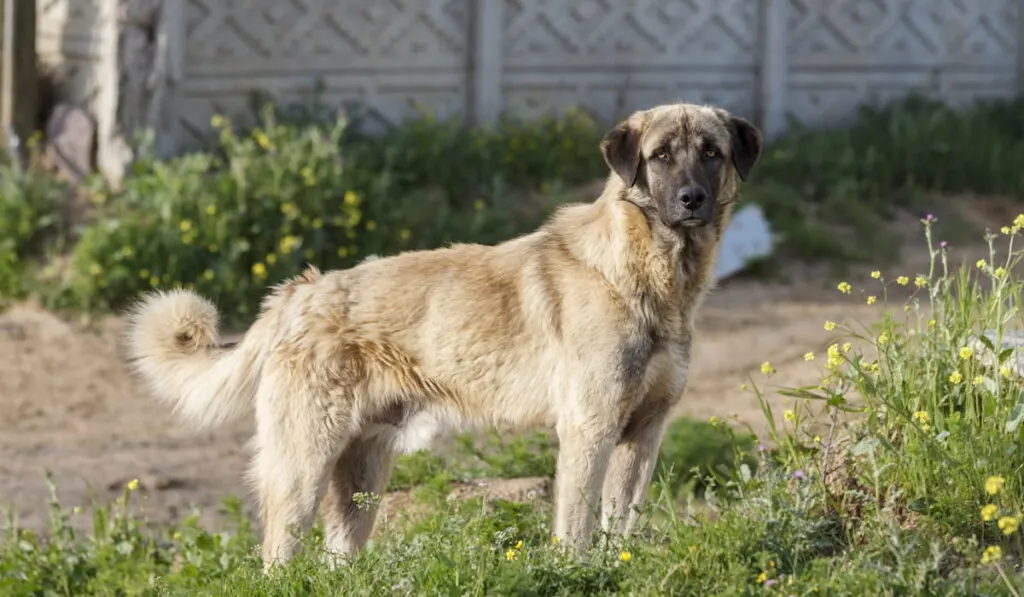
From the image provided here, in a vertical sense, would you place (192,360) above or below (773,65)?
below

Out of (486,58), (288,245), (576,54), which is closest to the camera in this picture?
(288,245)

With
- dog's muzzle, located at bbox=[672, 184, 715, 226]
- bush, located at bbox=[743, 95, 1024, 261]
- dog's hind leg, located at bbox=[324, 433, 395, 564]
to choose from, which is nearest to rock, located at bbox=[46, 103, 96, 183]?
bush, located at bbox=[743, 95, 1024, 261]

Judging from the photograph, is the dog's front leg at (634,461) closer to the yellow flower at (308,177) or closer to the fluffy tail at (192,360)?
the fluffy tail at (192,360)

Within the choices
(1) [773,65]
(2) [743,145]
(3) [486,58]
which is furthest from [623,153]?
(1) [773,65]

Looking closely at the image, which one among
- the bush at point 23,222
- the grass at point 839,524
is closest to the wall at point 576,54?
the bush at point 23,222

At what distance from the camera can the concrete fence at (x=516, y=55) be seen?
1066 centimetres

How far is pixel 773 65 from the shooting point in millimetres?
13125

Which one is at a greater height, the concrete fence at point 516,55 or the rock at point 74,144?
the concrete fence at point 516,55

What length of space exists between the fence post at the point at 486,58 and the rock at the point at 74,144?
3100mm

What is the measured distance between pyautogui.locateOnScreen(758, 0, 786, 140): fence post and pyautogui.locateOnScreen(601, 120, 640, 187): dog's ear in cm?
824

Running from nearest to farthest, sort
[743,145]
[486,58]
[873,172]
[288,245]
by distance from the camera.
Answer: [743,145]
[288,245]
[486,58]
[873,172]

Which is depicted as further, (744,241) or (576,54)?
(576,54)

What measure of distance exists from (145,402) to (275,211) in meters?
1.88

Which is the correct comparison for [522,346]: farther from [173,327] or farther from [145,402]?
[145,402]
